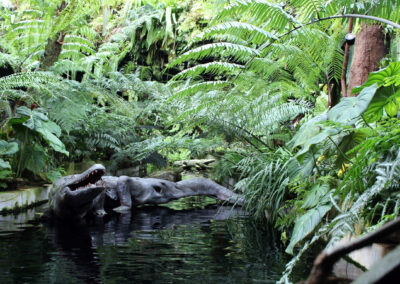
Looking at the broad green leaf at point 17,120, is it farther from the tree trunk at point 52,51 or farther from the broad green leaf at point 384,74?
the broad green leaf at point 384,74

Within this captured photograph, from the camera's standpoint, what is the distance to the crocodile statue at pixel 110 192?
156 inches

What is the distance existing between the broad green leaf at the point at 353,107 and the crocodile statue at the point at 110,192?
1957 mm

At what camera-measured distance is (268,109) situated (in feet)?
12.9

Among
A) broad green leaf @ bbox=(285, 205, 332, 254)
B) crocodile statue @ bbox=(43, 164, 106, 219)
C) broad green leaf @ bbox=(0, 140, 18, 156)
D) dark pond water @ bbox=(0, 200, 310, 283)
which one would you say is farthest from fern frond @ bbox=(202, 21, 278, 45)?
broad green leaf @ bbox=(0, 140, 18, 156)

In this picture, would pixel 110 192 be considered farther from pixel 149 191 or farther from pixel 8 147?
pixel 8 147

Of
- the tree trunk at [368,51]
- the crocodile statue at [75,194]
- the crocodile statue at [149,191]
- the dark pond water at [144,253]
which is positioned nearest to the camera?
the dark pond water at [144,253]

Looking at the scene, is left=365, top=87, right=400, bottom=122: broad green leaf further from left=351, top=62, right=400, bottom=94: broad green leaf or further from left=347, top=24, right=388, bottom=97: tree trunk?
left=347, top=24, right=388, bottom=97: tree trunk

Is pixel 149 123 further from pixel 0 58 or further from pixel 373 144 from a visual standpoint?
pixel 373 144

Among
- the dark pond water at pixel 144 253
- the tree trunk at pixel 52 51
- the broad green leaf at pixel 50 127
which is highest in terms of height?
the tree trunk at pixel 52 51

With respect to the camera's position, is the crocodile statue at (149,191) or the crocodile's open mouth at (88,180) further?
the crocodile statue at (149,191)

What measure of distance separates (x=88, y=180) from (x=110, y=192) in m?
0.89

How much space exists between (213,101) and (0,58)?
3.93m

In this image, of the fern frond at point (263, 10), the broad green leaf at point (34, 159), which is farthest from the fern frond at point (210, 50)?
the broad green leaf at point (34, 159)

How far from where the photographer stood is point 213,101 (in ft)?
10.6
